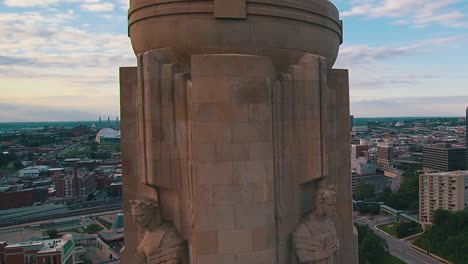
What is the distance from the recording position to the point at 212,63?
30.0 feet

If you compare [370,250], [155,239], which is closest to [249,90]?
[155,239]

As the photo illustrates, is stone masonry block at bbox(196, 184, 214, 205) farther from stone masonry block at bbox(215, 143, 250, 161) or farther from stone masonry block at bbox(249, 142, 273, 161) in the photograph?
stone masonry block at bbox(249, 142, 273, 161)

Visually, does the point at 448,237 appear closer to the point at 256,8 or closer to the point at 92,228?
the point at 92,228

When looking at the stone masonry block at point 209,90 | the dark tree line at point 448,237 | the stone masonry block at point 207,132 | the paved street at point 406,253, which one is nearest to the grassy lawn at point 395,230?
the paved street at point 406,253

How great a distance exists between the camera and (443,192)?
96875 millimetres

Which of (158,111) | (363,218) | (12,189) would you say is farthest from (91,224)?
(158,111)

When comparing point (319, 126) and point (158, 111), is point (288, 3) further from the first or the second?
point (158, 111)

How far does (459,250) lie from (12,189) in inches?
4478

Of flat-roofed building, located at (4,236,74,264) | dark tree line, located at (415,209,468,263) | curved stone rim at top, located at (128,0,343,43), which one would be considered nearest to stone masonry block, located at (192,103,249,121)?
curved stone rim at top, located at (128,0,343,43)

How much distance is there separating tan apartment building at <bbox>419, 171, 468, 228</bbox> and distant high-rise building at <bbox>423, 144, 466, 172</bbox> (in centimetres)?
6403

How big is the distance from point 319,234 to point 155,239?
12.5ft

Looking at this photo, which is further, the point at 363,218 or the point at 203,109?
the point at 363,218

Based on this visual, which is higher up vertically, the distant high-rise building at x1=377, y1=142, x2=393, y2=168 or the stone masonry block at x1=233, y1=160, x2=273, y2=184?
the stone masonry block at x1=233, y1=160, x2=273, y2=184

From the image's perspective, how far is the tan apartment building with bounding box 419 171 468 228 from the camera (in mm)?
94875
